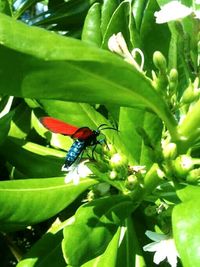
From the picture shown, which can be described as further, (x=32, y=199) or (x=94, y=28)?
(x=94, y=28)

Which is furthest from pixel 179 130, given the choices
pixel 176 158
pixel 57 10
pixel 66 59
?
pixel 57 10

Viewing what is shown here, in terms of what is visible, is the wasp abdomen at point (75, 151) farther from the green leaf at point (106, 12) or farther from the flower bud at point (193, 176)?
the green leaf at point (106, 12)

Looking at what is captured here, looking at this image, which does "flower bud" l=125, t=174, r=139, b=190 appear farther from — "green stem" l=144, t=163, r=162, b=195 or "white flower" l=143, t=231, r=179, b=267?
"white flower" l=143, t=231, r=179, b=267

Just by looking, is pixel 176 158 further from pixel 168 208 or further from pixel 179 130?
pixel 168 208

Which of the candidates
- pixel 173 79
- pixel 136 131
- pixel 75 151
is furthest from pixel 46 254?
pixel 173 79

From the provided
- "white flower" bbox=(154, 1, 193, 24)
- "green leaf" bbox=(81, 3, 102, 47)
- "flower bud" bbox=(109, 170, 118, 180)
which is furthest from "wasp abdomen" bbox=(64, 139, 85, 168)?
"green leaf" bbox=(81, 3, 102, 47)

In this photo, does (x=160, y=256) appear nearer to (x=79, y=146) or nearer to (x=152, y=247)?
(x=152, y=247)
